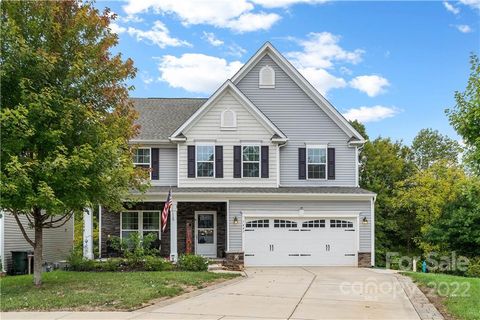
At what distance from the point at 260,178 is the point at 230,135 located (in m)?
2.31

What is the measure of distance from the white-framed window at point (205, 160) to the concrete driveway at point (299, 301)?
22.5 feet

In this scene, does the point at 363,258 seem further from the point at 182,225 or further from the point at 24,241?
the point at 24,241

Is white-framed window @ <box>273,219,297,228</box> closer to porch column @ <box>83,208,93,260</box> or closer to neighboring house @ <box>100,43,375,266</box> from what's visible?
neighboring house @ <box>100,43,375,266</box>

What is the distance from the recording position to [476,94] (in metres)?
16.6

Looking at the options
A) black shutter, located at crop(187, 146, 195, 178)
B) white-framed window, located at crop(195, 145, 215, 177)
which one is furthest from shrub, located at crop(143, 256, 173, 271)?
white-framed window, located at crop(195, 145, 215, 177)

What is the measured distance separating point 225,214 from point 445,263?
41.9ft

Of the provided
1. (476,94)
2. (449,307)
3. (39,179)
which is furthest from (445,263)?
(39,179)

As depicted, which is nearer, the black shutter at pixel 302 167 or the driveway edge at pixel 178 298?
the driveway edge at pixel 178 298

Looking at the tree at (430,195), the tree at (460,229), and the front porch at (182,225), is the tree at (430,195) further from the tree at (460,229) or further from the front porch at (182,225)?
the front porch at (182,225)

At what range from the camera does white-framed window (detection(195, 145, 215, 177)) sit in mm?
22828

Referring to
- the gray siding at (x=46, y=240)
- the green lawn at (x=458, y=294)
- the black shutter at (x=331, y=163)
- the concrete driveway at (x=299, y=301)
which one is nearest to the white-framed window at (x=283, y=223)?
the black shutter at (x=331, y=163)

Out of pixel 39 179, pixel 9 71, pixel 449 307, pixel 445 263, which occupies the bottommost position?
pixel 445 263

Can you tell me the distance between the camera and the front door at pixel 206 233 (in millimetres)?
23562

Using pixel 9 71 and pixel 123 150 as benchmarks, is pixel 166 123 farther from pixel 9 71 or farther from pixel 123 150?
pixel 9 71
